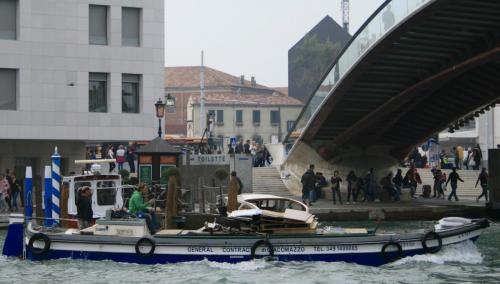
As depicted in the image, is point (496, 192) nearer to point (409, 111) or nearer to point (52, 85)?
point (409, 111)

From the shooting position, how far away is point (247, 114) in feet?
306

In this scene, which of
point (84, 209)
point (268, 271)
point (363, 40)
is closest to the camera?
point (268, 271)

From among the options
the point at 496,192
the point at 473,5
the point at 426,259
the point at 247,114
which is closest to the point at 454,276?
the point at 426,259

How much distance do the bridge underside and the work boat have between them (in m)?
9.64

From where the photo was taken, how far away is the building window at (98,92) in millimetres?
42125

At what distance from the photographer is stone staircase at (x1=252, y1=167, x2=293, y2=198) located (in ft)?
151

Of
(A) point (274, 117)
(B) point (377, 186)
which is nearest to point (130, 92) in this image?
(B) point (377, 186)

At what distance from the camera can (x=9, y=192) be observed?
37469 mm

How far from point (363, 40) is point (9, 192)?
12568mm

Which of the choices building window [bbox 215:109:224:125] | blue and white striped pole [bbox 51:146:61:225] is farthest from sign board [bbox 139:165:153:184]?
building window [bbox 215:109:224:125]

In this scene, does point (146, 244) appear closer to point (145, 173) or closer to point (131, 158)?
point (145, 173)

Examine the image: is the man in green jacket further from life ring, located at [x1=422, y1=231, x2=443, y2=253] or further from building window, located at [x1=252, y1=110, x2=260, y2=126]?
building window, located at [x1=252, y1=110, x2=260, y2=126]

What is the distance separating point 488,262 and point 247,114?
6833 cm

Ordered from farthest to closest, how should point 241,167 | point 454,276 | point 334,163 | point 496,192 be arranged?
1. point 334,163
2. point 241,167
3. point 496,192
4. point 454,276
